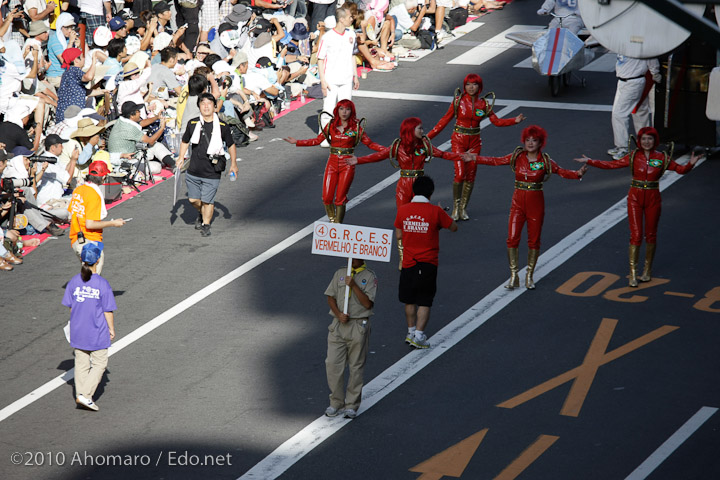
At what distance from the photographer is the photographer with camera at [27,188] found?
1515 centimetres

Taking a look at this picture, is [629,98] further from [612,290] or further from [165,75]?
[165,75]

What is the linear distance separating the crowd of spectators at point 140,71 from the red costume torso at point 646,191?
6.91 metres

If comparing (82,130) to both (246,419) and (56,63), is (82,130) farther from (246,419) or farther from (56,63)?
(246,419)

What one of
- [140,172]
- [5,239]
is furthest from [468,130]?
[5,239]

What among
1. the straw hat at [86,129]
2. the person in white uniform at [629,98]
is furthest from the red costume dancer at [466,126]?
the straw hat at [86,129]

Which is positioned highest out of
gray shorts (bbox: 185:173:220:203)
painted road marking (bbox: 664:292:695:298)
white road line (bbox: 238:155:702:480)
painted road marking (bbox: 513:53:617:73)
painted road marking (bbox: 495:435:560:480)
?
gray shorts (bbox: 185:173:220:203)

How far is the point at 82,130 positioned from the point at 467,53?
11.0 metres

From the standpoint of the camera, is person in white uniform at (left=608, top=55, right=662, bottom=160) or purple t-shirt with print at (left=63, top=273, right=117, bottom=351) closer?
purple t-shirt with print at (left=63, top=273, right=117, bottom=351)

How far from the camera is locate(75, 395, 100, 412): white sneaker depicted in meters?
10.8

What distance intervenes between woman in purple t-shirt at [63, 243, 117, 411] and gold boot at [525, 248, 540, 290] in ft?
16.8

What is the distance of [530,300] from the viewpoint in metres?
13.2

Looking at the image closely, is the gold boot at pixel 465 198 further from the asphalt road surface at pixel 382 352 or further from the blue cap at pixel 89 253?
the blue cap at pixel 89 253

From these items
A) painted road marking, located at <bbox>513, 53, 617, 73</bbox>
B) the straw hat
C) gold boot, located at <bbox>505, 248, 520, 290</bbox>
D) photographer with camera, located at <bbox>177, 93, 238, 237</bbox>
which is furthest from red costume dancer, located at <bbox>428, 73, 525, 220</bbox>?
painted road marking, located at <bbox>513, 53, 617, 73</bbox>

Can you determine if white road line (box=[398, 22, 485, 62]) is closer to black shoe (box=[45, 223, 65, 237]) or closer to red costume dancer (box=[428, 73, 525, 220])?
red costume dancer (box=[428, 73, 525, 220])
